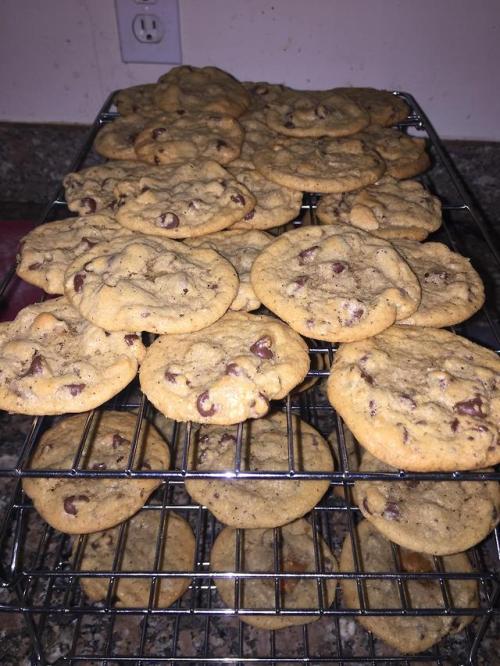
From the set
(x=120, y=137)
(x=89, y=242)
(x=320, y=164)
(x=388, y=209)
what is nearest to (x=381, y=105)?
(x=320, y=164)

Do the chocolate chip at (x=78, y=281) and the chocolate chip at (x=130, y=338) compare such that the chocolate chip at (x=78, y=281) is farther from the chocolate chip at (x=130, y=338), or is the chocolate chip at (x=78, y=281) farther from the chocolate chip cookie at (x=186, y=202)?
the chocolate chip cookie at (x=186, y=202)

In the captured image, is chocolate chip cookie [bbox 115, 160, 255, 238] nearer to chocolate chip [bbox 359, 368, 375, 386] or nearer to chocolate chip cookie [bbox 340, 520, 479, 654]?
chocolate chip [bbox 359, 368, 375, 386]

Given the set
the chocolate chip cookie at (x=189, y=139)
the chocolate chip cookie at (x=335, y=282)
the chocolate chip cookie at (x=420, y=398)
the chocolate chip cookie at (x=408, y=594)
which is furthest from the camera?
the chocolate chip cookie at (x=189, y=139)

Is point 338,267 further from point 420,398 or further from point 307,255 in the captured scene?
point 420,398

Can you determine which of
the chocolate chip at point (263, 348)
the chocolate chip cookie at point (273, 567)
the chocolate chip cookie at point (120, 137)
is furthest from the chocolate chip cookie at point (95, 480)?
the chocolate chip cookie at point (120, 137)

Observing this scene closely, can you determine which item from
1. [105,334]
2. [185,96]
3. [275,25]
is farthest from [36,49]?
[105,334]

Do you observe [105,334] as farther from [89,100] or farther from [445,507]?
[89,100]

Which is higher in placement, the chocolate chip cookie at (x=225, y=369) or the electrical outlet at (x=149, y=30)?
the electrical outlet at (x=149, y=30)

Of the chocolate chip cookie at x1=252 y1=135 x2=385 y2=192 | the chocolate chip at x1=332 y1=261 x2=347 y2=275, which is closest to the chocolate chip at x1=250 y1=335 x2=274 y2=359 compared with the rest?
the chocolate chip at x1=332 y1=261 x2=347 y2=275
